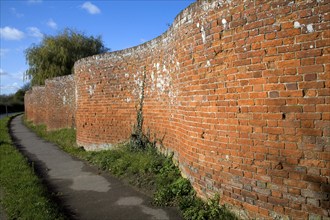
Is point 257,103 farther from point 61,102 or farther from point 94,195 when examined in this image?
point 61,102

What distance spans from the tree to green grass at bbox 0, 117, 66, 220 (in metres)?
19.8

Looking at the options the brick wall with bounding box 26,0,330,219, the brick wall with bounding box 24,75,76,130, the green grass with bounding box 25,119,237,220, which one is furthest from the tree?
the brick wall with bounding box 26,0,330,219

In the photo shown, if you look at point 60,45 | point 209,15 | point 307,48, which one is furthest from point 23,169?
point 60,45

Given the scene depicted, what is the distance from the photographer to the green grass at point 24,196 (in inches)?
178

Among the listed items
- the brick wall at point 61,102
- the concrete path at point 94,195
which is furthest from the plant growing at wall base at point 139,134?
the brick wall at point 61,102

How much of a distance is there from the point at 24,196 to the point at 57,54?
23.3m

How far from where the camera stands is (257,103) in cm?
345

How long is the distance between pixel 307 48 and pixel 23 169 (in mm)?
7136

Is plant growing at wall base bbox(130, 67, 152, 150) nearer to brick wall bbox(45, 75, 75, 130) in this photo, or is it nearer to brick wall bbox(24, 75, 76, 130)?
brick wall bbox(24, 75, 76, 130)

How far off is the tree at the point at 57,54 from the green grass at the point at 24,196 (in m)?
19.8

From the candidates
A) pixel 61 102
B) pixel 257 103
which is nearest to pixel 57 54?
pixel 61 102

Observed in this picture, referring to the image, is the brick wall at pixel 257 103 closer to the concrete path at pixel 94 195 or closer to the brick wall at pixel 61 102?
the concrete path at pixel 94 195

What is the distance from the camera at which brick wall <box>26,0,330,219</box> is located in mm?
3012

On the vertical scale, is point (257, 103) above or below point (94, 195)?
above
